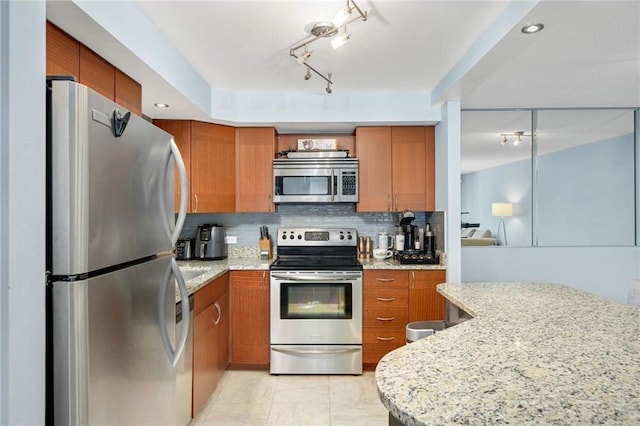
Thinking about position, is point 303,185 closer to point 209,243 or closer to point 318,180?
point 318,180

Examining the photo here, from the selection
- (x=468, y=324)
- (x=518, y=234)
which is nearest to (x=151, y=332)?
(x=468, y=324)

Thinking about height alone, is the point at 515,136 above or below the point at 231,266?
above

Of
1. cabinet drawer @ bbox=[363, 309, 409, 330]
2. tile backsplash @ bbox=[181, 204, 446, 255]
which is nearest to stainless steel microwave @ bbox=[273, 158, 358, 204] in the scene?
tile backsplash @ bbox=[181, 204, 446, 255]

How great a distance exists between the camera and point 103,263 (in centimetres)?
102

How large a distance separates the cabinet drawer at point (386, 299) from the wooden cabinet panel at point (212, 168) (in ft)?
4.77

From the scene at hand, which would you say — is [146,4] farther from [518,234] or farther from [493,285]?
[518,234]

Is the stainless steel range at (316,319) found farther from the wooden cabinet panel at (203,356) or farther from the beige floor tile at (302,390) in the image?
the wooden cabinet panel at (203,356)

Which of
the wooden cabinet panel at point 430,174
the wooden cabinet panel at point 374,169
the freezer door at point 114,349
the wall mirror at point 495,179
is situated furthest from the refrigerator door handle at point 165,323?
the wall mirror at point 495,179

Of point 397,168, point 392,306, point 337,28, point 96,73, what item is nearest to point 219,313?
point 392,306

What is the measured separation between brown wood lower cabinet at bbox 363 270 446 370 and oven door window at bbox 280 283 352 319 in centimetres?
19

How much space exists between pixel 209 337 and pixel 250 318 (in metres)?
0.56

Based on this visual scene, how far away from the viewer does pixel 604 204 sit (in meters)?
3.36

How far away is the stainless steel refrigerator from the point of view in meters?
0.91

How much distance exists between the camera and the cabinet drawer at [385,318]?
9.95 feet
